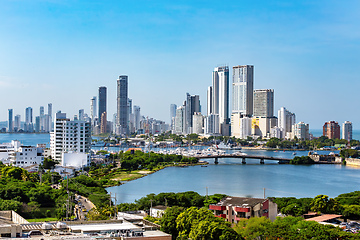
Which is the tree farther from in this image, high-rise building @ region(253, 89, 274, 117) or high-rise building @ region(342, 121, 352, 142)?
high-rise building @ region(253, 89, 274, 117)

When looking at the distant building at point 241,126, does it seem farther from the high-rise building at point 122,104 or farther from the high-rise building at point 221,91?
the high-rise building at point 122,104

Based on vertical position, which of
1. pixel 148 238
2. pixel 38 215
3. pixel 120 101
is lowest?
pixel 38 215

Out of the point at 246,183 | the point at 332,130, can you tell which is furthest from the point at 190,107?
the point at 246,183

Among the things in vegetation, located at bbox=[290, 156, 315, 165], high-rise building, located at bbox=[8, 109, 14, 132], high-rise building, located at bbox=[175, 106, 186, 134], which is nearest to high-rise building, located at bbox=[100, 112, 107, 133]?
high-rise building, located at bbox=[175, 106, 186, 134]

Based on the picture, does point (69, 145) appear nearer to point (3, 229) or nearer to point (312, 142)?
point (3, 229)

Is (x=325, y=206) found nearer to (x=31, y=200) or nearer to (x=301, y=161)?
(x=31, y=200)

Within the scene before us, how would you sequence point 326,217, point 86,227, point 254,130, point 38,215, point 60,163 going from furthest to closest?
point 254,130
point 60,163
point 38,215
point 326,217
point 86,227

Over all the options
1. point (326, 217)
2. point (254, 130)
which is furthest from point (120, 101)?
point (326, 217)
